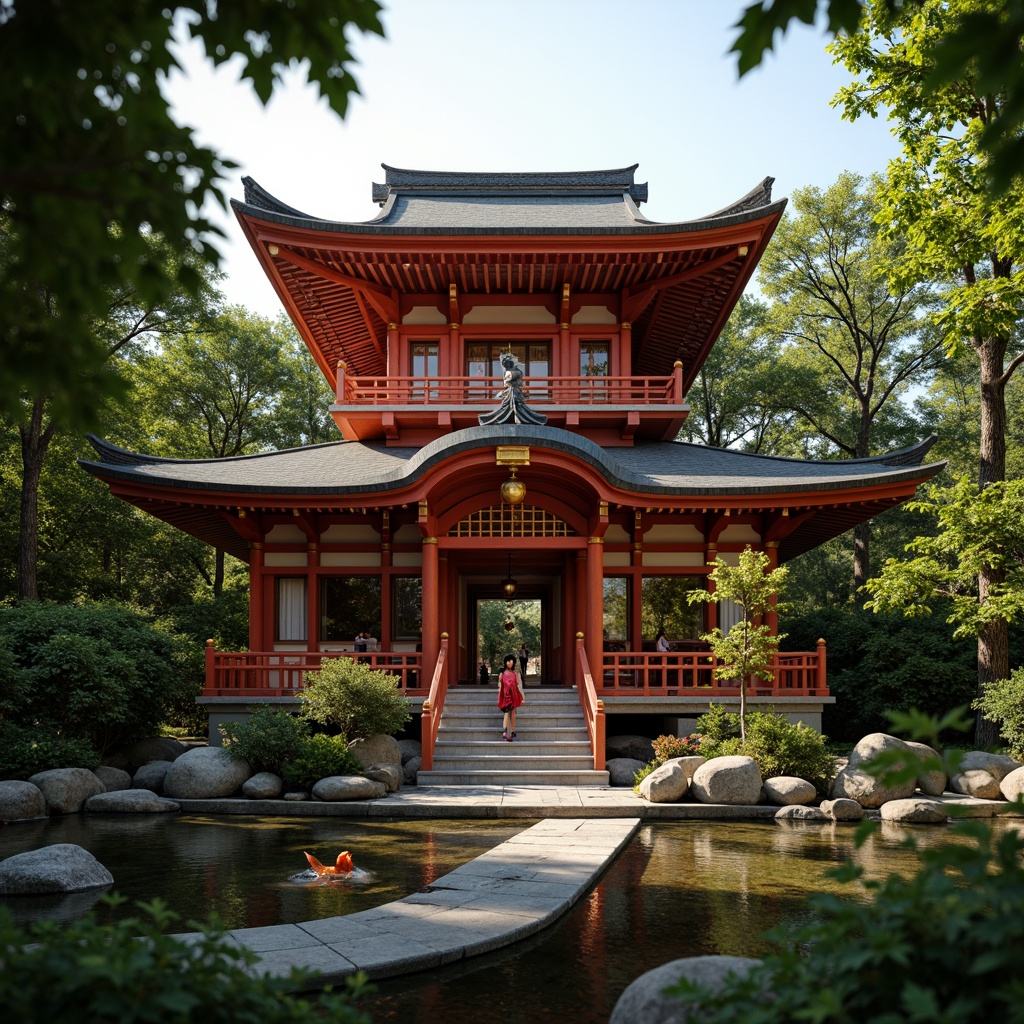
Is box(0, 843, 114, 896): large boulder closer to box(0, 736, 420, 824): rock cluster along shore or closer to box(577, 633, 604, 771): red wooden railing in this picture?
box(0, 736, 420, 824): rock cluster along shore

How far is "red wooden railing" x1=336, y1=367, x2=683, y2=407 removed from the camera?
19.8 meters

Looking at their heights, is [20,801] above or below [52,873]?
below

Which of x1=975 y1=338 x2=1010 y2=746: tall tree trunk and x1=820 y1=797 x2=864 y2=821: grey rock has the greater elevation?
x1=975 y1=338 x2=1010 y2=746: tall tree trunk

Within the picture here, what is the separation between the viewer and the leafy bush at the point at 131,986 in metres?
3.06

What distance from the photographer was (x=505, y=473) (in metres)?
17.5

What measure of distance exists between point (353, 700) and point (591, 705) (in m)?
4.05

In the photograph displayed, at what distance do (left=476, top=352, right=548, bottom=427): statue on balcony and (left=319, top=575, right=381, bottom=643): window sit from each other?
4862mm

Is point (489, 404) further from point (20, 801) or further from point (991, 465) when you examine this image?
point (20, 801)

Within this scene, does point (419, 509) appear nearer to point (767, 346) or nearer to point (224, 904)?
point (224, 904)

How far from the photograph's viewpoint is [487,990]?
19.8ft

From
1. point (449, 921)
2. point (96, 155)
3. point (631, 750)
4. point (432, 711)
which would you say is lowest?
point (631, 750)

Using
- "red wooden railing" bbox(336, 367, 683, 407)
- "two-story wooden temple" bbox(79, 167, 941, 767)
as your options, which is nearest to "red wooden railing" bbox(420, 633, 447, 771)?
"two-story wooden temple" bbox(79, 167, 941, 767)

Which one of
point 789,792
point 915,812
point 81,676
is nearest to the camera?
point 915,812

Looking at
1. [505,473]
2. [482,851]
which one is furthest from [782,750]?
[505,473]
